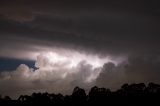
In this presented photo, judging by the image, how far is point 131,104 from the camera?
200m

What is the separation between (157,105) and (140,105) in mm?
9696

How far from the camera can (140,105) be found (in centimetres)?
19712

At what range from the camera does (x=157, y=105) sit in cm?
19212

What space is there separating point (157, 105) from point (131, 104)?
14857 millimetres

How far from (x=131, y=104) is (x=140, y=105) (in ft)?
17.0
